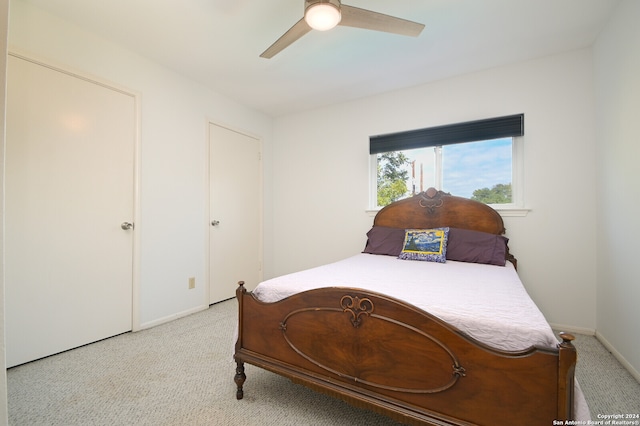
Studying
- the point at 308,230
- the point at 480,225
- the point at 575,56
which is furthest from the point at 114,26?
the point at 575,56

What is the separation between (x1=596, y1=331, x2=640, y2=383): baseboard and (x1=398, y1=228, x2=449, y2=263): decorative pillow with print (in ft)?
4.03

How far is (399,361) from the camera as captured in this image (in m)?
1.19

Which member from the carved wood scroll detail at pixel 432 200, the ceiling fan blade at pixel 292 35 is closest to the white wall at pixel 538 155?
the carved wood scroll detail at pixel 432 200

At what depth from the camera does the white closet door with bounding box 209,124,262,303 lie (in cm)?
329

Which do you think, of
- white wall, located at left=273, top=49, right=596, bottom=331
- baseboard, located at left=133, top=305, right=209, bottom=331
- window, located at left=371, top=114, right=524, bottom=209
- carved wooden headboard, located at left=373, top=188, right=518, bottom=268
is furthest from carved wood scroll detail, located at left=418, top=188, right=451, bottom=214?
baseboard, located at left=133, top=305, right=209, bottom=331

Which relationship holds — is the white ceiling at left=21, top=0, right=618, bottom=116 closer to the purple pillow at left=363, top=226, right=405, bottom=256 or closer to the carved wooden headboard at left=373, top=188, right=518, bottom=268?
the carved wooden headboard at left=373, top=188, right=518, bottom=268

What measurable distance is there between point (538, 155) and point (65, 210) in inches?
155

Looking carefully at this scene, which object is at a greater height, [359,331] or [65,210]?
[65,210]

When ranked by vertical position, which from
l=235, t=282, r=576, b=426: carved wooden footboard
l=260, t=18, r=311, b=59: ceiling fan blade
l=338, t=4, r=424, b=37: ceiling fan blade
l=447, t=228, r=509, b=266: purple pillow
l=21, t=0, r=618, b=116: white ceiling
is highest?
l=21, t=0, r=618, b=116: white ceiling

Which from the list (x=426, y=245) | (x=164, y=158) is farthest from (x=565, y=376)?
(x=164, y=158)

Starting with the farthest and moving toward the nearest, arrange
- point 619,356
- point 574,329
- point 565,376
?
point 574,329
point 619,356
point 565,376

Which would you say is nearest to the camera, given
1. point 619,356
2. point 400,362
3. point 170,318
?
point 400,362

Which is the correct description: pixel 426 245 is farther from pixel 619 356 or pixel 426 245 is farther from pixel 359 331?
pixel 359 331

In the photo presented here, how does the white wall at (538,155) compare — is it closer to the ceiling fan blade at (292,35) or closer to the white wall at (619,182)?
the white wall at (619,182)
